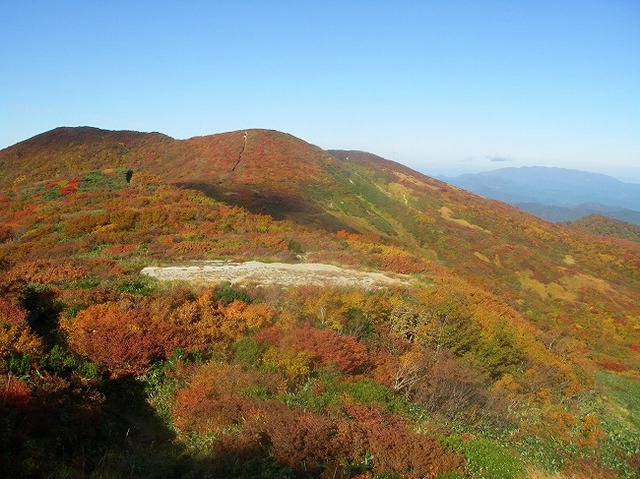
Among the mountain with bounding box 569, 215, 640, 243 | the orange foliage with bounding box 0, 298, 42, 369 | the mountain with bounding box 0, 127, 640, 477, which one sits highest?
the orange foliage with bounding box 0, 298, 42, 369

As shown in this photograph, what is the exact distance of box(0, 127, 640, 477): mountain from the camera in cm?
743

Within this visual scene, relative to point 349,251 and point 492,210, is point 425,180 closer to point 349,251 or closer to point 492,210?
point 492,210

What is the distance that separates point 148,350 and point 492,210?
61.9 meters

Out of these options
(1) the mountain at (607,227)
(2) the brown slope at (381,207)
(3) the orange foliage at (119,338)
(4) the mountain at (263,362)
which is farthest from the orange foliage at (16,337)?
(1) the mountain at (607,227)

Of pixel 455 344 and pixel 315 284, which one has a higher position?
pixel 315 284

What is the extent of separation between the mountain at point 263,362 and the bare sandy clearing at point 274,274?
0.32 m

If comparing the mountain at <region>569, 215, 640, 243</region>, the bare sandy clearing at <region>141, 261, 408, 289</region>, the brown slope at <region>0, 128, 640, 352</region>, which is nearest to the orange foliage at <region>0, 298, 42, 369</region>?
the bare sandy clearing at <region>141, 261, 408, 289</region>

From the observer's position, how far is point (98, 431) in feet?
25.1

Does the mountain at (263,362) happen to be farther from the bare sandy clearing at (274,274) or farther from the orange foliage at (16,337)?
the bare sandy clearing at (274,274)

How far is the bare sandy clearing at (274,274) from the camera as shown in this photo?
17.0 m

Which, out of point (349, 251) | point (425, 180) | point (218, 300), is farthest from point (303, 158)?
point (218, 300)

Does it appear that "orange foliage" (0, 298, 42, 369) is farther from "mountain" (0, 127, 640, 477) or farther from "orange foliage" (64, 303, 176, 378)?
"orange foliage" (64, 303, 176, 378)

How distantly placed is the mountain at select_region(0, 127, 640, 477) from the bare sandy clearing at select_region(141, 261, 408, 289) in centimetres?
32

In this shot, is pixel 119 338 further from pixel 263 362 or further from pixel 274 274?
pixel 274 274
